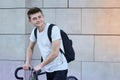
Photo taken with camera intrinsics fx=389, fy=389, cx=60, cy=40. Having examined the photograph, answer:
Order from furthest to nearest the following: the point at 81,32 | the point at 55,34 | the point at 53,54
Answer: the point at 81,32
the point at 55,34
the point at 53,54

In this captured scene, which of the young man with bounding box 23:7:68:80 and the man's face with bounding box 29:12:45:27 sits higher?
the man's face with bounding box 29:12:45:27

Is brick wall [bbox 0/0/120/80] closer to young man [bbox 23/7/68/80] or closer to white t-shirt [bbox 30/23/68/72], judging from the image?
young man [bbox 23/7/68/80]


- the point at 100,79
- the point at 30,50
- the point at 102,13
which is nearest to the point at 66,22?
the point at 102,13

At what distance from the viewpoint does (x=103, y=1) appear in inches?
359

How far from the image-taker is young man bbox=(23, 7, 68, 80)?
5.27 metres

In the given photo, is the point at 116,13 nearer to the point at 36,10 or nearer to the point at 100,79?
the point at 100,79

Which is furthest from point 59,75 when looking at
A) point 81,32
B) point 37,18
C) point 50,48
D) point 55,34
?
point 81,32

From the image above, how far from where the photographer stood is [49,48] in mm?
5480

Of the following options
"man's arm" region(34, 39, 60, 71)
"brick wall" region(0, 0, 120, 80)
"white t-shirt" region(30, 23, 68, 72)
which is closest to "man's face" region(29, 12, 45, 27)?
"white t-shirt" region(30, 23, 68, 72)

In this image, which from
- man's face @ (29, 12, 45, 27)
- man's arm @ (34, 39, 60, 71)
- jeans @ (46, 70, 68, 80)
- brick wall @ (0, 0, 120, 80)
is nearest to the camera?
man's arm @ (34, 39, 60, 71)

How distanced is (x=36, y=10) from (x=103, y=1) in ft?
13.3

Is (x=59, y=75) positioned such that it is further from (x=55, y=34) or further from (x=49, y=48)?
(x=55, y=34)

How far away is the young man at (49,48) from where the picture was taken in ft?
17.3

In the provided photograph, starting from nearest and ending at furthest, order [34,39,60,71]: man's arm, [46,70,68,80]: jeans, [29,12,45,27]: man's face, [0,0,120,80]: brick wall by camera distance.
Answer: [34,39,60,71]: man's arm → [29,12,45,27]: man's face → [46,70,68,80]: jeans → [0,0,120,80]: brick wall
